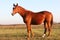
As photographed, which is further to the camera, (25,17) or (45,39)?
(25,17)

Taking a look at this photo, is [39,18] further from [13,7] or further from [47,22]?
[13,7]

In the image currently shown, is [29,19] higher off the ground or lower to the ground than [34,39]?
higher

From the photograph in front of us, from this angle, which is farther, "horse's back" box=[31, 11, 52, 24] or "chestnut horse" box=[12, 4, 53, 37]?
"horse's back" box=[31, 11, 52, 24]

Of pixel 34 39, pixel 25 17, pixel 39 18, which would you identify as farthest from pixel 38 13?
pixel 34 39

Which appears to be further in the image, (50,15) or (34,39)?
(50,15)

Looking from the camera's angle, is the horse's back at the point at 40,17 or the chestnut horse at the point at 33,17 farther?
the horse's back at the point at 40,17

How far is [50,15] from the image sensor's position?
45.7 ft

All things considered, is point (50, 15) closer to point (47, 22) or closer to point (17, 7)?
point (47, 22)

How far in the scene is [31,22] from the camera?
533 inches

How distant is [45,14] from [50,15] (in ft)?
1.35

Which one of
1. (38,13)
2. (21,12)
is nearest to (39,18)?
(38,13)

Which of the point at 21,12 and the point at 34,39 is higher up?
the point at 21,12

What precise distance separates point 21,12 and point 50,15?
7.29 ft

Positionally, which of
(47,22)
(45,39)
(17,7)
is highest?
(17,7)
